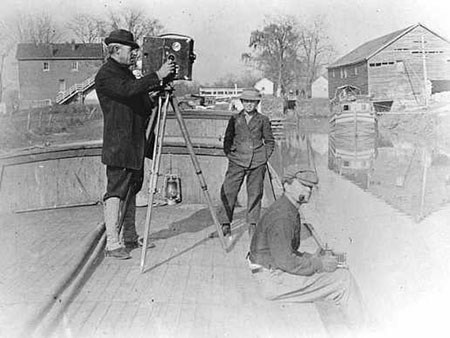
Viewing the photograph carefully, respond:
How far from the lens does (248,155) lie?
243 inches

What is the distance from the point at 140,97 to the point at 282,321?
2316 mm

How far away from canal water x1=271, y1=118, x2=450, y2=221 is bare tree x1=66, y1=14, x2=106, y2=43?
6.23m

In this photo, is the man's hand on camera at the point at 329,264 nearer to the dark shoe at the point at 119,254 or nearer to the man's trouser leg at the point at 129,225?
the dark shoe at the point at 119,254

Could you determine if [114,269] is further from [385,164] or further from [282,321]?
[385,164]

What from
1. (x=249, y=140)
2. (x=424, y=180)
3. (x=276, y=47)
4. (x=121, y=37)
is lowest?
(x=424, y=180)

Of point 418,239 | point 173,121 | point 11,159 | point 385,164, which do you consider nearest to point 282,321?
point 418,239

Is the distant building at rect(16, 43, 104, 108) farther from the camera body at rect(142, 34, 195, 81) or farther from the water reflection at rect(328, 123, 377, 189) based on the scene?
the water reflection at rect(328, 123, 377, 189)

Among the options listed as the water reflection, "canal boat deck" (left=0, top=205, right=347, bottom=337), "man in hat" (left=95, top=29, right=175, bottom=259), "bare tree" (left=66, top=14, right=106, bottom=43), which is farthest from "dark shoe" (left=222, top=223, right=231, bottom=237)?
the water reflection

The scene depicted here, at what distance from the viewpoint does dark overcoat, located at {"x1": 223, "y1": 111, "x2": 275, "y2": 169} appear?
614 cm

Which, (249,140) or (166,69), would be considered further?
(249,140)

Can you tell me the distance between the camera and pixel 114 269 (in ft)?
16.2

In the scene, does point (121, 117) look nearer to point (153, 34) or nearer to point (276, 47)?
point (153, 34)

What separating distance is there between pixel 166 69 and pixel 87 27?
1.28m

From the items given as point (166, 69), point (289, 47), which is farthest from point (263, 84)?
point (166, 69)
